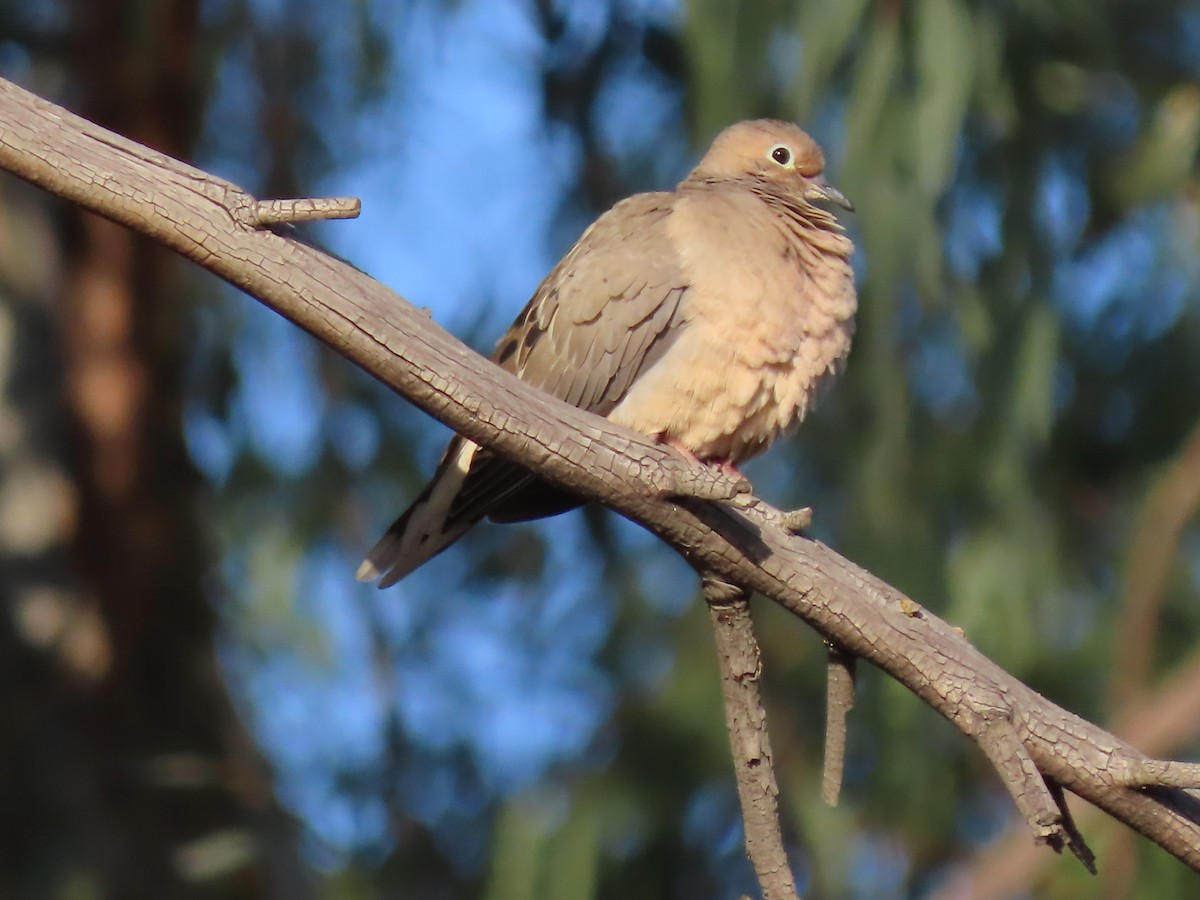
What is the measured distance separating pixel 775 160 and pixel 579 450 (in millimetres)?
1738

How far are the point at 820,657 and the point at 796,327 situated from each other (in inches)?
84.9

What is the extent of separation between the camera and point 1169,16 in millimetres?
5570

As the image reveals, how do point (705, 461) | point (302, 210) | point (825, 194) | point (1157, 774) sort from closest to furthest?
point (302, 210), point (1157, 774), point (705, 461), point (825, 194)

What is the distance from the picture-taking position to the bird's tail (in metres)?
3.25

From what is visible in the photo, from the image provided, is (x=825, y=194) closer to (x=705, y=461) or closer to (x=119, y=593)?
(x=705, y=461)

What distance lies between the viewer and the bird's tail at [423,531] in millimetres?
3254

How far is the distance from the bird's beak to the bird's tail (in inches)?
45.5

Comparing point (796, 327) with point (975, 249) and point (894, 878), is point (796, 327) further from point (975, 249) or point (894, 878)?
point (894, 878)

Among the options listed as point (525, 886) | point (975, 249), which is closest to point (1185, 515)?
point (975, 249)

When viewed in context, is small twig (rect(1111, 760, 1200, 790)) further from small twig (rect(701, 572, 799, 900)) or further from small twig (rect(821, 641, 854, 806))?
small twig (rect(701, 572, 799, 900))

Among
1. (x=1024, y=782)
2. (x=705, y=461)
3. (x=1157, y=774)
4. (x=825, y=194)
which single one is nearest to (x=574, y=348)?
(x=705, y=461)

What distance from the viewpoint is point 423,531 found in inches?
128

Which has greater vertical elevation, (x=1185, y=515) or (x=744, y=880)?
(x=1185, y=515)

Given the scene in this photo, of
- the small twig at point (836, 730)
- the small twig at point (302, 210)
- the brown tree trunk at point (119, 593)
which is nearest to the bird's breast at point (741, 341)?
the small twig at point (836, 730)
